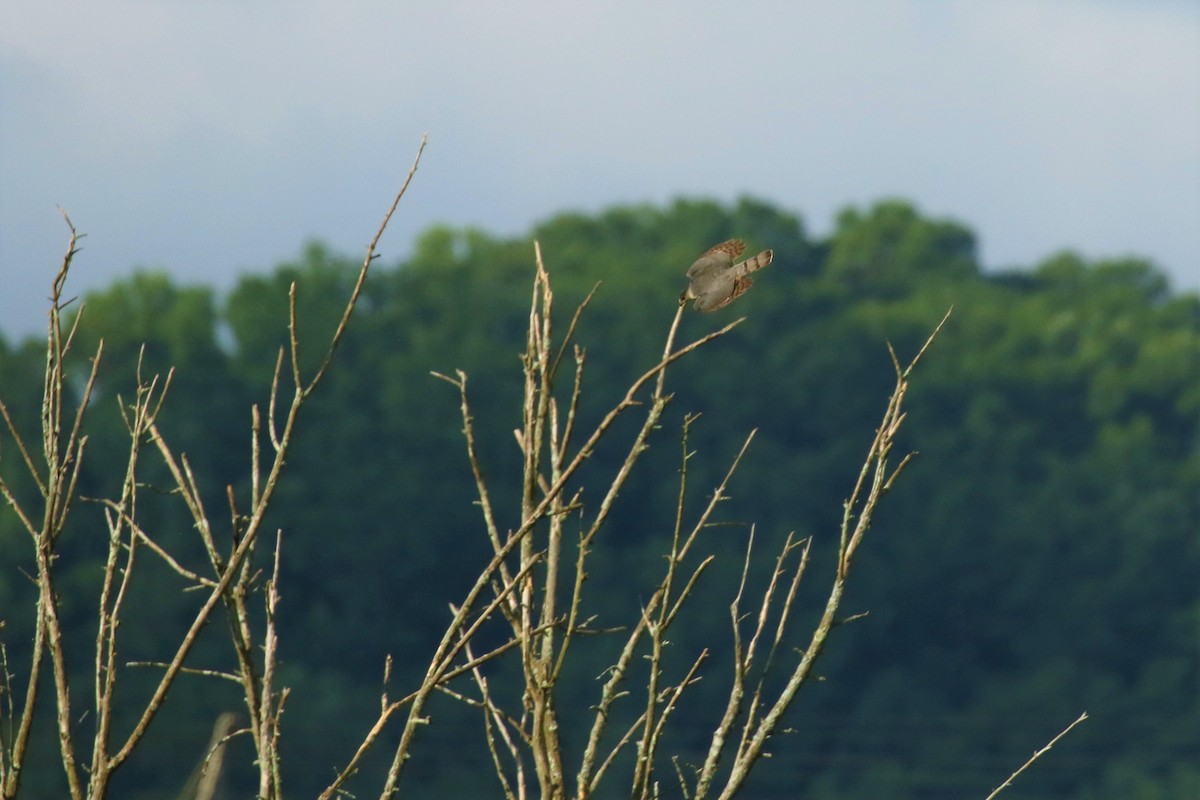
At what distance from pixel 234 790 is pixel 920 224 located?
30.3 metres

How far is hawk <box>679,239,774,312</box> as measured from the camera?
266 cm

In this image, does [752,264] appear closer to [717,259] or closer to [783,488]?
[717,259]

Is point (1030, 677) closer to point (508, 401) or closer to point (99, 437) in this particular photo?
point (508, 401)

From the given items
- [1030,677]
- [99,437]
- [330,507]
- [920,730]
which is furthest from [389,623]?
[1030,677]

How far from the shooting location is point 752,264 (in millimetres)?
2586

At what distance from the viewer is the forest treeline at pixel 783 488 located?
1567 inches

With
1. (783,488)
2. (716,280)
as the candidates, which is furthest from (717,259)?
(783,488)

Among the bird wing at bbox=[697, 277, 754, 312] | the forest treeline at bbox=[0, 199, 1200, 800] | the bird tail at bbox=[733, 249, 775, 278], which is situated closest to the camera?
the bird tail at bbox=[733, 249, 775, 278]

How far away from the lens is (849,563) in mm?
2527

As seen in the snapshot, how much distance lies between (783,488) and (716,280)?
4279 cm

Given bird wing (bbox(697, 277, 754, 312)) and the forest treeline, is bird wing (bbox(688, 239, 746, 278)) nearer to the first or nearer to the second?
bird wing (bbox(697, 277, 754, 312))

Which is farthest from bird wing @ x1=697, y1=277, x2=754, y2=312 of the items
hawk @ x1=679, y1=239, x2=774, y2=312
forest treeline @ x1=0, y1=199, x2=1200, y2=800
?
forest treeline @ x1=0, y1=199, x2=1200, y2=800

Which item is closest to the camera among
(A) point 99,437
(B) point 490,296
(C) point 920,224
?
(A) point 99,437

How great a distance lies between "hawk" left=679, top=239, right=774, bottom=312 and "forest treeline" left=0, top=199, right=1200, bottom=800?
33.1 metres
